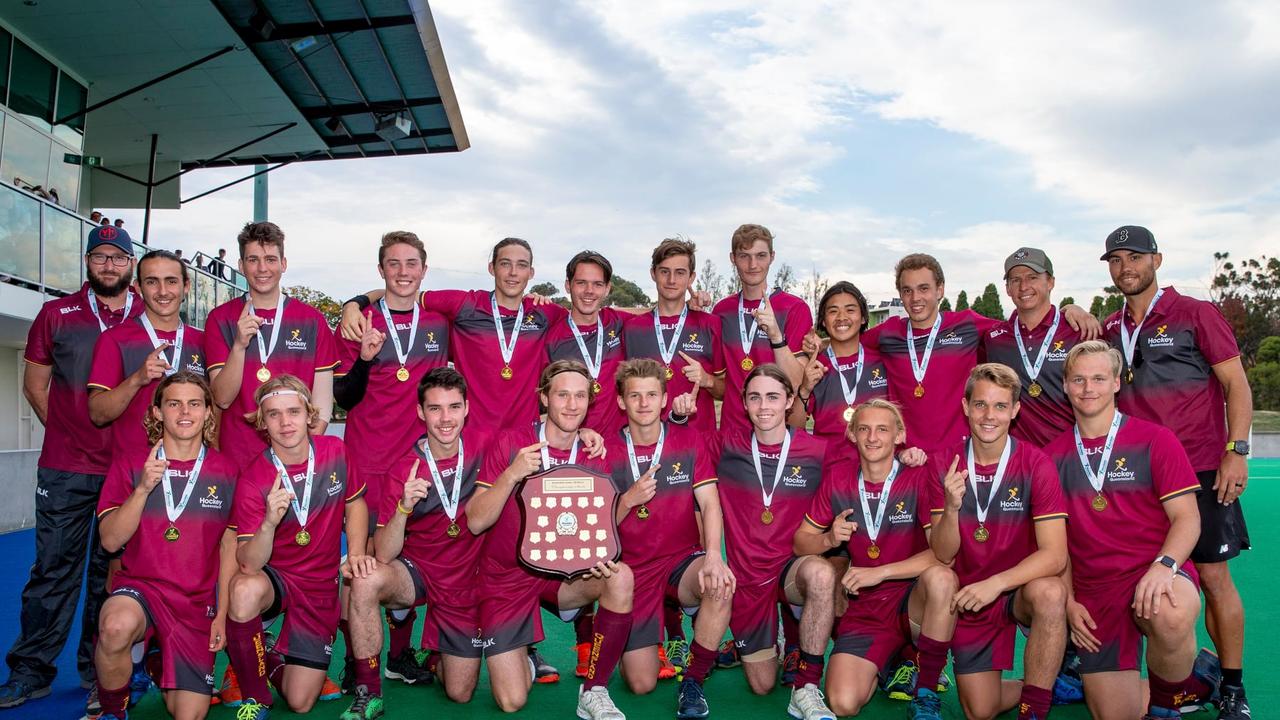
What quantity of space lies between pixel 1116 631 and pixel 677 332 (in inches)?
119

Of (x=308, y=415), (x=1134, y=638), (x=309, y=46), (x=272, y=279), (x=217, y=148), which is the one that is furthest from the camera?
(x=217, y=148)

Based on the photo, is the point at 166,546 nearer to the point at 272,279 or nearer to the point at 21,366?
the point at 272,279

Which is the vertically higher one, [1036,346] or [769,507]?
[1036,346]

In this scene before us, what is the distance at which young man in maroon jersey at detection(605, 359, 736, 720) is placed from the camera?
4.83 metres

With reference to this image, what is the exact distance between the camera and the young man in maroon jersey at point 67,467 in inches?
185

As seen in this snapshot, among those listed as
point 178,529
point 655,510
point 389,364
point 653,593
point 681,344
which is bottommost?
point 653,593

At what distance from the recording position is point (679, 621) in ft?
17.9

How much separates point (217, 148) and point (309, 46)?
812 centimetres

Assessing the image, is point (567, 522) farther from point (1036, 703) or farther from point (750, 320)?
point (1036, 703)

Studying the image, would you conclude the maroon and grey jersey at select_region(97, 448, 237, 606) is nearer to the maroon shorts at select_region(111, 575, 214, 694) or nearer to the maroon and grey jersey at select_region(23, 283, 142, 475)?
the maroon shorts at select_region(111, 575, 214, 694)

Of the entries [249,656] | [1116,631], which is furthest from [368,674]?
[1116,631]

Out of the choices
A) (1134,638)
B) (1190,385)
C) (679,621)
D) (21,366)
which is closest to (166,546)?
(679,621)

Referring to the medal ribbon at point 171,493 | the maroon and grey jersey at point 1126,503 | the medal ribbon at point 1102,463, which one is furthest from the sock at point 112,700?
the medal ribbon at point 1102,463

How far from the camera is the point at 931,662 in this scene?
4277 mm
